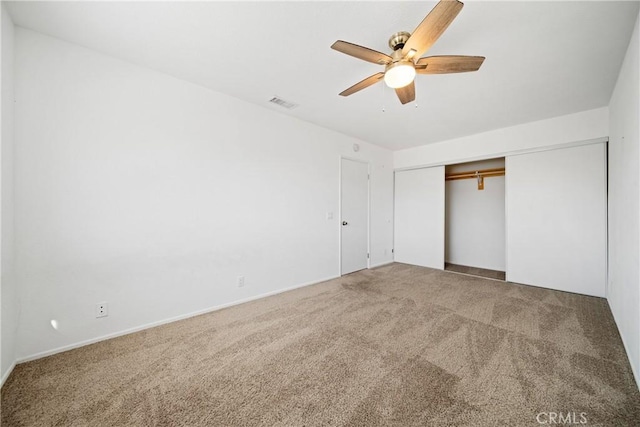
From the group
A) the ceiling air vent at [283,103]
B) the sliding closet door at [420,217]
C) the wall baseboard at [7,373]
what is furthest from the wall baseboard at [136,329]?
the sliding closet door at [420,217]

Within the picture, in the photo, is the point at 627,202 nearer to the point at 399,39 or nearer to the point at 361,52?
the point at 399,39

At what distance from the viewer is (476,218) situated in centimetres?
492

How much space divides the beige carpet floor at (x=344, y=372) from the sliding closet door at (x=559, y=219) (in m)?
0.76

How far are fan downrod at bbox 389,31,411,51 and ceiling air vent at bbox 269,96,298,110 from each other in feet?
5.27

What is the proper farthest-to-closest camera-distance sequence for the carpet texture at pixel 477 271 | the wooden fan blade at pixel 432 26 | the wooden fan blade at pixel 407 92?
the carpet texture at pixel 477 271 → the wooden fan blade at pixel 407 92 → the wooden fan blade at pixel 432 26

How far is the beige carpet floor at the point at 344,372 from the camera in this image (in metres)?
1.42

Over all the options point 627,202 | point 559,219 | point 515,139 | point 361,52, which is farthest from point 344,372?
point 515,139

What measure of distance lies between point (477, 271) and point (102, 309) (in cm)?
556

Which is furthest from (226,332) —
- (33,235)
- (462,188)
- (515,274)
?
(462,188)

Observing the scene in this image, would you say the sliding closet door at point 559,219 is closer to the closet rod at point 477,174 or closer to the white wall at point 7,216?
the closet rod at point 477,174

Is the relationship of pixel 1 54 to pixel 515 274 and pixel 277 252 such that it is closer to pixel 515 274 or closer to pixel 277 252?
pixel 277 252

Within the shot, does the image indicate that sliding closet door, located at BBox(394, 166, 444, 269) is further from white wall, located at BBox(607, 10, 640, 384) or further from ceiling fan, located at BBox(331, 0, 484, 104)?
ceiling fan, located at BBox(331, 0, 484, 104)

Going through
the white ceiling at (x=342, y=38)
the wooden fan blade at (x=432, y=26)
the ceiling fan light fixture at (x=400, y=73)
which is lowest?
the ceiling fan light fixture at (x=400, y=73)

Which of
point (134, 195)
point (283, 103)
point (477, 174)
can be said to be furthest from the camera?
point (477, 174)
